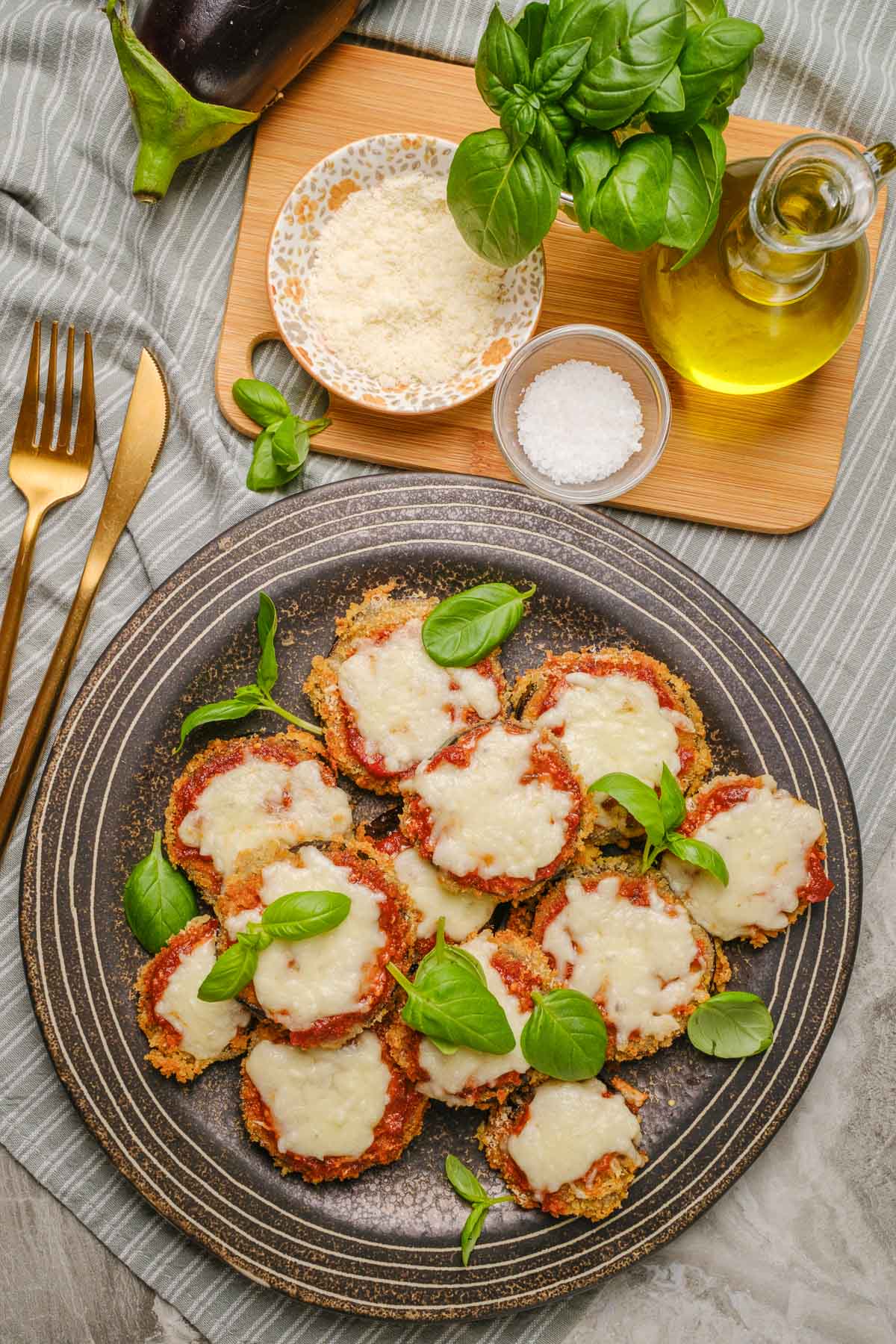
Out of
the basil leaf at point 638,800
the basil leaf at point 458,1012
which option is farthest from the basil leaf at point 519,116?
the basil leaf at point 458,1012

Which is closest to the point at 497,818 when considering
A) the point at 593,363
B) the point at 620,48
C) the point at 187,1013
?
the point at 187,1013

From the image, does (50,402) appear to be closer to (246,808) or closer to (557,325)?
(246,808)

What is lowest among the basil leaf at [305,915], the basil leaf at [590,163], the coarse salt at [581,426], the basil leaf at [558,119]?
the basil leaf at [305,915]

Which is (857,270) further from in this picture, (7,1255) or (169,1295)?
(7,1255)

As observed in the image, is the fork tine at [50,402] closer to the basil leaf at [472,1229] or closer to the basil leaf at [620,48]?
the basil leaf at [620,48]

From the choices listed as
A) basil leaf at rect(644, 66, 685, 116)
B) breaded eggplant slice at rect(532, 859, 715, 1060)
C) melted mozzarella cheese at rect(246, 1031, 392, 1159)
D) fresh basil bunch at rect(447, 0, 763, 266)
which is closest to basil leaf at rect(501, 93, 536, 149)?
fresh basil bunch at rect(447, 0, 763, 266)
